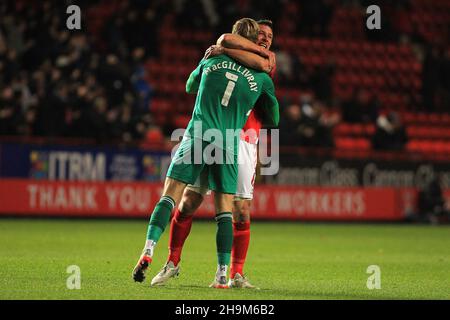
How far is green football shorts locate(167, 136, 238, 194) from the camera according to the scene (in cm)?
831

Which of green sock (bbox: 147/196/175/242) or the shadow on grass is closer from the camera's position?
the shadow on grass

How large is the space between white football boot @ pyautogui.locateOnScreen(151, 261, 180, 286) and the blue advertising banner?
1074cm

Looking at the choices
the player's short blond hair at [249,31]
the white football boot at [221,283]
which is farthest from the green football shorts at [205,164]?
the player's short blond hair at [249,31]

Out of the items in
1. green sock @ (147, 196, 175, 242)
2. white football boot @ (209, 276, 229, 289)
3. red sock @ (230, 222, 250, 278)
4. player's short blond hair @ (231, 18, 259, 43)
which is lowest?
white football boot @ (209, 276, 229, 289)

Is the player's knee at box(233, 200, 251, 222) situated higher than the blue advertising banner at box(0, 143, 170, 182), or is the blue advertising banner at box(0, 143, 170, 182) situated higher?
the blue advertising banner at box(0, 143, 170, 182)

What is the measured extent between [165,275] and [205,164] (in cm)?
108

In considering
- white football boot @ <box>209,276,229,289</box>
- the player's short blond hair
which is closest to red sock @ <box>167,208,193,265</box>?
white football boot @ <box>209,276,229,289</box>

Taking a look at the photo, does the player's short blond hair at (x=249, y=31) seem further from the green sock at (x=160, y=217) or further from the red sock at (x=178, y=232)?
the red sock at (x=178, y=232)

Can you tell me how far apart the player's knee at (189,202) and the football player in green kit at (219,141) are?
7.1 inches

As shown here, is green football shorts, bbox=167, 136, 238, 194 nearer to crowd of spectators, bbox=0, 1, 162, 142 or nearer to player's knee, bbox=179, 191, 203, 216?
player's knee, bbox=179, 191, 203, 216

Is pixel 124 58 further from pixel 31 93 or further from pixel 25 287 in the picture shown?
pixel 25 287

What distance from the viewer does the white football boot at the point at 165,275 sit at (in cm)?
842

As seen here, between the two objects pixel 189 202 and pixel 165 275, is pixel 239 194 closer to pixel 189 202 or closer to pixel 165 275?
pixel 189 202
